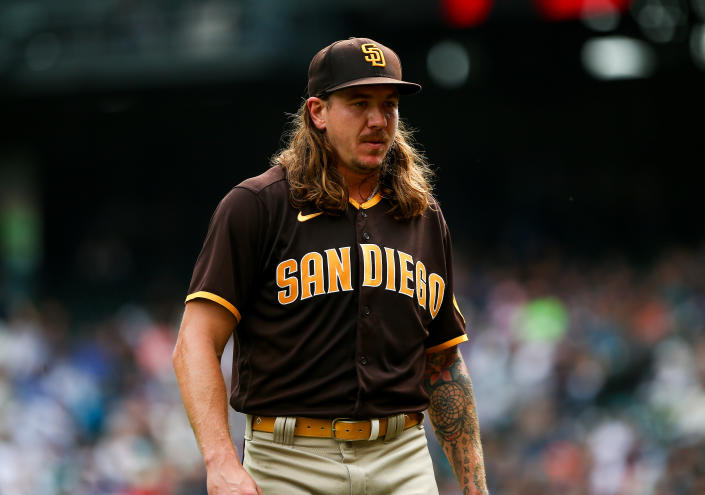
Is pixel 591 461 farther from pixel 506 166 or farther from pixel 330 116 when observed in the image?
pixel 506 166

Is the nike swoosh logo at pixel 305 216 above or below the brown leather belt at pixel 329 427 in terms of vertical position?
above

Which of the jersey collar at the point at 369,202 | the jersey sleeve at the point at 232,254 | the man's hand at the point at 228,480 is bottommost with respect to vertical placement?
the man's hand at the point at 228,480

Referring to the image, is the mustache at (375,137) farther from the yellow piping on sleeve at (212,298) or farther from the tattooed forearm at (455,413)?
the tattooed forearm at (455,413)

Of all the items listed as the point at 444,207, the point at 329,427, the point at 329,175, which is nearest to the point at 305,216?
the point at 329,175

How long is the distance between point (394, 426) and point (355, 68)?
3.43ft

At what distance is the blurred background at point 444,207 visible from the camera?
930 centimetres

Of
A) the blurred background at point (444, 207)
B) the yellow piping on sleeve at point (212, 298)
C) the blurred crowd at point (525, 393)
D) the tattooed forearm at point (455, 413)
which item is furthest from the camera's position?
the blurred background at point (444, 207)

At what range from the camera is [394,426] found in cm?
Answer: 324

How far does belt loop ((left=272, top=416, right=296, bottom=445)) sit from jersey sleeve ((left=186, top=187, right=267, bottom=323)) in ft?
1.03

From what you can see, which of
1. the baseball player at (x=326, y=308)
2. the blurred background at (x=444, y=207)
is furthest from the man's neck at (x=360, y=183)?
the blurred background at (x=444, y=207)

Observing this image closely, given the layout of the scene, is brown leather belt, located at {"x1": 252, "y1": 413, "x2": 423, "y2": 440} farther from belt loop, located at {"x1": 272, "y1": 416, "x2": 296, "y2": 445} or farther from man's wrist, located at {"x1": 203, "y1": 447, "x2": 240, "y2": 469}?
man's wrist, located at {"x1": 203, "y1": 447, "x2": 240, "y2": 469}

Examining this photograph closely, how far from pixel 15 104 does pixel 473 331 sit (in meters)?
10.1

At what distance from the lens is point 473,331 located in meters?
11.0

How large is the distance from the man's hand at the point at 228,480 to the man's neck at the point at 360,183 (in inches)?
35.4
